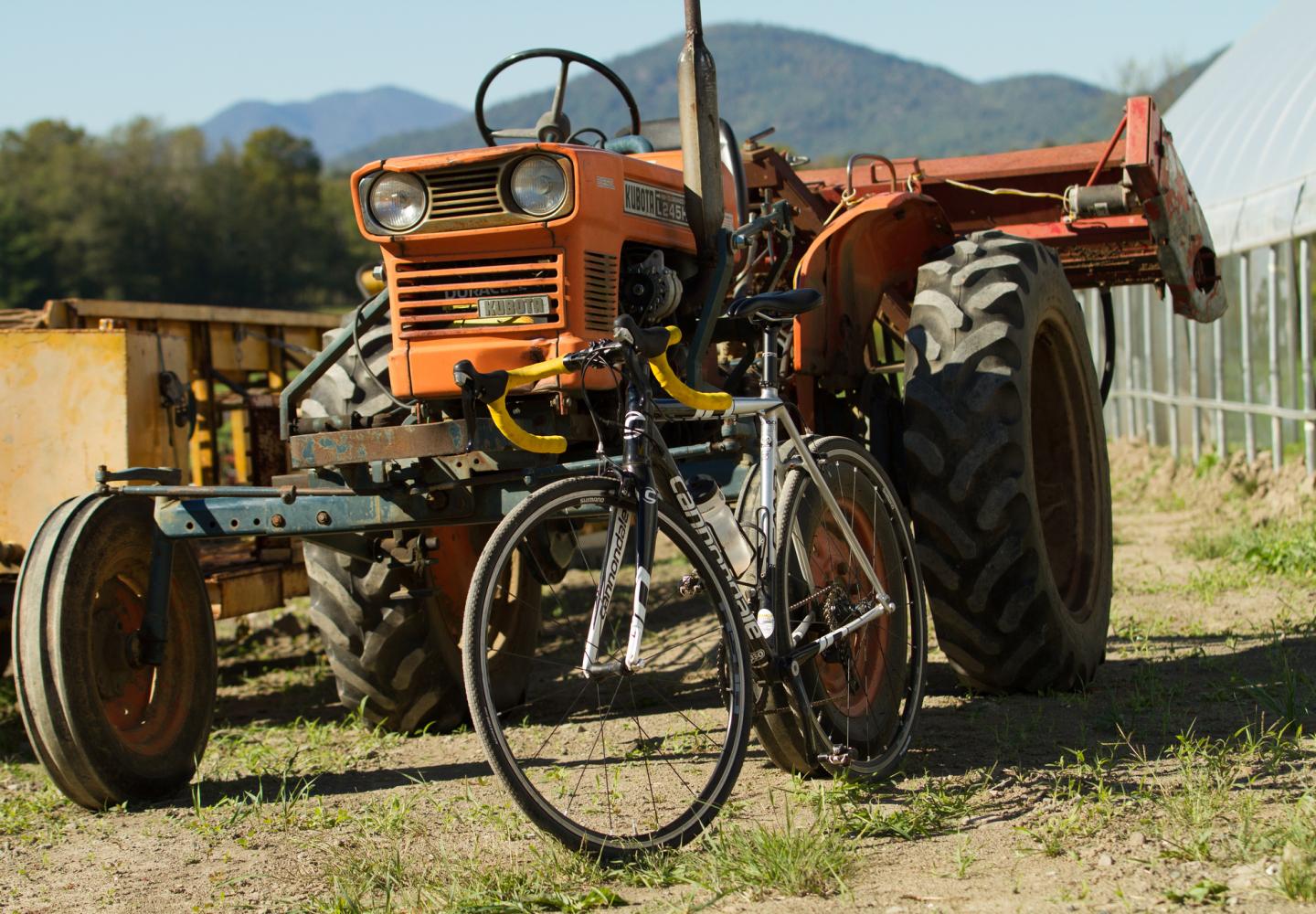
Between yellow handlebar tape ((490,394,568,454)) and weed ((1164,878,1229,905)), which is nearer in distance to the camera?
weed ((1164,878,1229,905))

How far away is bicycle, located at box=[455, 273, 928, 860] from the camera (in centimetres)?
362

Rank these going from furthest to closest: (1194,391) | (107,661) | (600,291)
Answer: (1194,391), (107,661), (600,291)

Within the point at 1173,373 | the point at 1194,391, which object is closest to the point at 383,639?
the point at 1194,391

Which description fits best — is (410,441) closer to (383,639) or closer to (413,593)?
(413,593)

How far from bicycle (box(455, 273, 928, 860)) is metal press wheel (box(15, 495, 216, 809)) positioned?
0.98 metres

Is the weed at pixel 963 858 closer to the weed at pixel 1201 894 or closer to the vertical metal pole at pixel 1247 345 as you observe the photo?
the weed at pixel 1201 894

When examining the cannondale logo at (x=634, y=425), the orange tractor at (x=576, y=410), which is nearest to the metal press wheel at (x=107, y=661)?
the orange tractor at (x=576, y=410)

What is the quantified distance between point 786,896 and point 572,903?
454 mm

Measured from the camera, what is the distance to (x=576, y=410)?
177 inches

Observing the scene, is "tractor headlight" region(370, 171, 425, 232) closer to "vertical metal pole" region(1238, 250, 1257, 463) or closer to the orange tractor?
the orange tractor

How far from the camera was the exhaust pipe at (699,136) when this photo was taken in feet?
15.5

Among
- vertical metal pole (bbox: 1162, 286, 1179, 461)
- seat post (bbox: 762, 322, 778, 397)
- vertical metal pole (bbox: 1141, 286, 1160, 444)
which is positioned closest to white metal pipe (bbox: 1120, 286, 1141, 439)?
vertical metal pole (bbox: 1141, 286, 1160, 444)

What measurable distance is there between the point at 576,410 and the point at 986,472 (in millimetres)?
1390

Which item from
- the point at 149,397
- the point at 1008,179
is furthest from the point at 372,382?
the point at 1008,179
